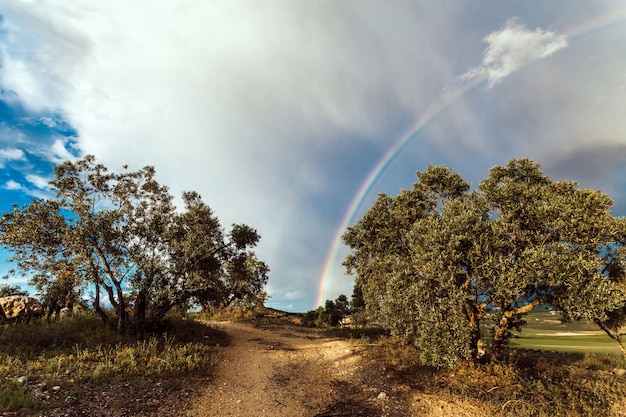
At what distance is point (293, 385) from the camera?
1642 centimetres

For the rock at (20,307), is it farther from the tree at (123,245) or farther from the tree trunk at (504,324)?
the tree trunk at (504,324)

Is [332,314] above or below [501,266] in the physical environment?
below

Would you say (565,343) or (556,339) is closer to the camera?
(565,343)

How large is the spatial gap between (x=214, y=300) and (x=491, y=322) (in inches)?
828

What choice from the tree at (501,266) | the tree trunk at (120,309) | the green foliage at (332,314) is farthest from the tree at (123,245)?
the green foliage at (332,314)

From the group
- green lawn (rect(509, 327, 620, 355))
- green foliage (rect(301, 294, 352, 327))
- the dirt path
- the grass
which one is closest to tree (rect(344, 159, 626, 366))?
the dirt path

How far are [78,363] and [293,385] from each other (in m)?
11.1

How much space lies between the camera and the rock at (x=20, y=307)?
67.2 feet

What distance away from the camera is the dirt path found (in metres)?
13.0

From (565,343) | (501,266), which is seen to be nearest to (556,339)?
(565,343)

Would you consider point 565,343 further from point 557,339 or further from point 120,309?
point 120,309

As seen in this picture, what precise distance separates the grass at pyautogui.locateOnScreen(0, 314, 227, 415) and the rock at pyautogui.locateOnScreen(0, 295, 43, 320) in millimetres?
1444

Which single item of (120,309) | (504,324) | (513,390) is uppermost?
(120,309)

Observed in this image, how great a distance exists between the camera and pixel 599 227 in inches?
517
